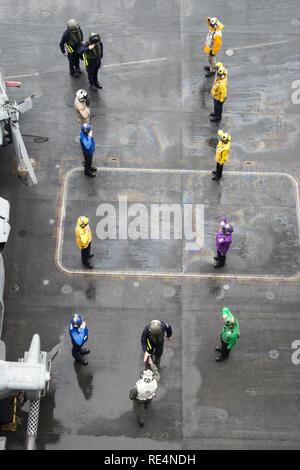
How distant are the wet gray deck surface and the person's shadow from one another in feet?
0.14

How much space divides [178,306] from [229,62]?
10231mm

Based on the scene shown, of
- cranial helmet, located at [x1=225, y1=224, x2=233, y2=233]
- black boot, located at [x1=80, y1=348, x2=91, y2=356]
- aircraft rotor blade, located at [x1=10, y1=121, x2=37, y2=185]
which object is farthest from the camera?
aircraft rotor blade, located at [x1=10, y1=121, x2=37, y2=185]

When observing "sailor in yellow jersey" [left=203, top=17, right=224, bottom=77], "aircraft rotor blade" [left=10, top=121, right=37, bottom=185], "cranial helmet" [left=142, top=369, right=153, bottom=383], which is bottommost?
"cranial helmet" [left=142, top=369, right=153, bottom=383]

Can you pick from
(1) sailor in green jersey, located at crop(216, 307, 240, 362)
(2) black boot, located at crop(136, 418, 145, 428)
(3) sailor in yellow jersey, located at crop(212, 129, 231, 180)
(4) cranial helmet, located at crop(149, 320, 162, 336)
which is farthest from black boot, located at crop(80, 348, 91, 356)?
(3) sailor in yellow jersey, located at crop(212, 129, 231, 180)

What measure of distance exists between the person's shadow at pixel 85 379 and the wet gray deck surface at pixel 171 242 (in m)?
0.04

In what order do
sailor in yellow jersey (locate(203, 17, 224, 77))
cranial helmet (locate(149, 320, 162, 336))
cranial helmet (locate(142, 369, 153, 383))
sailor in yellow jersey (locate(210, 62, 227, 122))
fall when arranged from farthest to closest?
sailor in yellow jersey (locate(203, 17, 224, 77)) → sailor in yellow jersey (locate(210, 62, 227, 122)) → cranial helmet (locate(149, 320, 162, 336)) → cranial helmet (locate(142, 369, 153, 383))

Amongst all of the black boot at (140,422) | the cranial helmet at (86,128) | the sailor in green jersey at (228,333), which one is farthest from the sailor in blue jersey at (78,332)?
the cranial helmet at (86,128)

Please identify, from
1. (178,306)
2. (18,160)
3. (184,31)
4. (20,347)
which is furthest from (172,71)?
(20,347)

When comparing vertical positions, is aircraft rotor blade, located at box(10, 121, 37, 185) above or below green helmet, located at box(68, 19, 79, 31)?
below

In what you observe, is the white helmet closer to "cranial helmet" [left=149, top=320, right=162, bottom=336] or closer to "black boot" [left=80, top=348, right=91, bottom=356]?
"black boot" [left=80, top=348, right=91, bottom=356]

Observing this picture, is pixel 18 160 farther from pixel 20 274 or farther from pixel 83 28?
pixel 83 28

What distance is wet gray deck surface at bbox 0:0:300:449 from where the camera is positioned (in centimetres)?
2428

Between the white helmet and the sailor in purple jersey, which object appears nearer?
the sailor in purple jersey

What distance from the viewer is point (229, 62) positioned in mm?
31875
